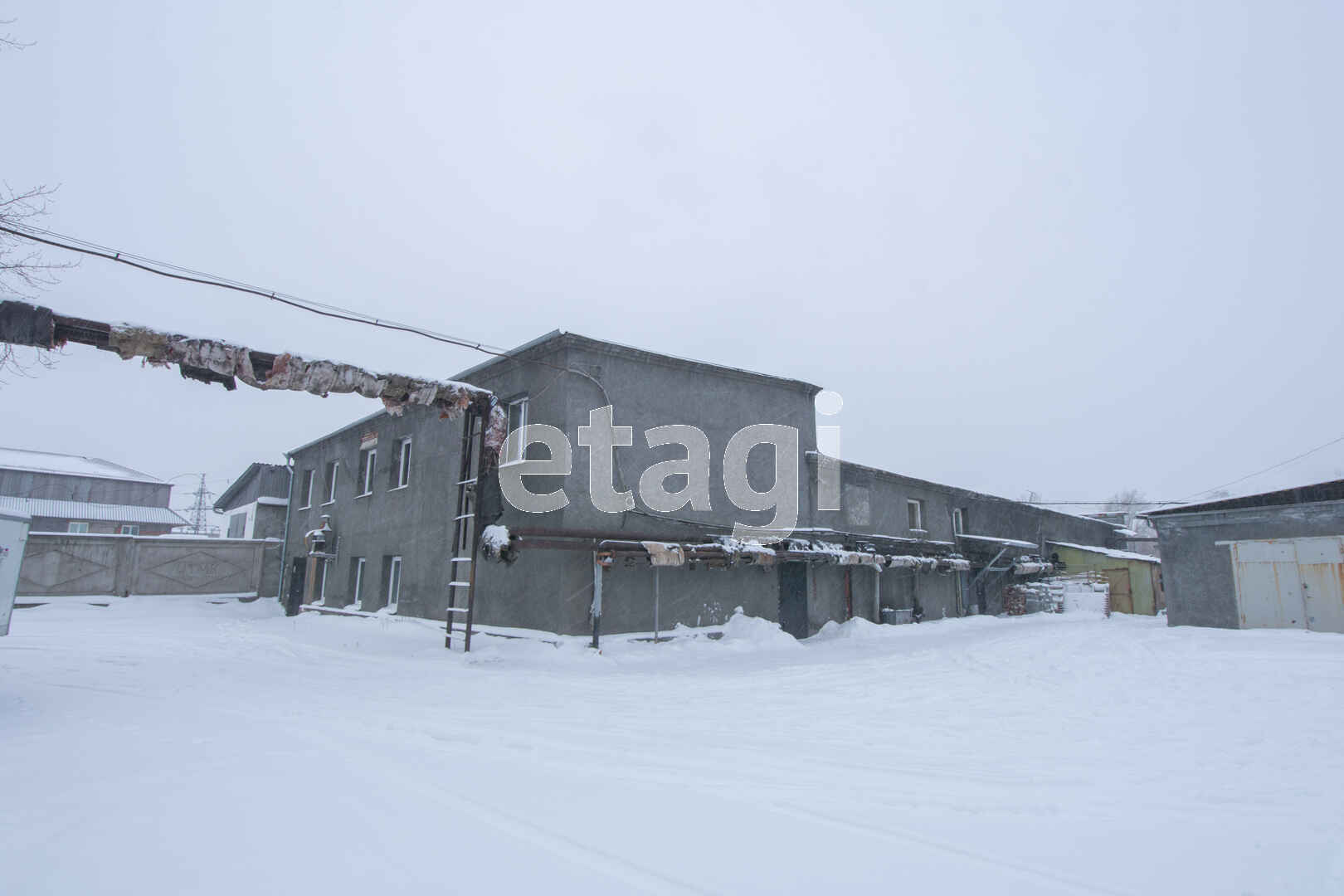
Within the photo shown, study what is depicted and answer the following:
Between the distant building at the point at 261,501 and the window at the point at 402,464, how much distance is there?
10455mm

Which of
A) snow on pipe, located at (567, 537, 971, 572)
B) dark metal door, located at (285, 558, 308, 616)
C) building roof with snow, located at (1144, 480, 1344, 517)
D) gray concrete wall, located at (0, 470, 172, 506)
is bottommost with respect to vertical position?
dark metal door, located at (285, 558, 308, 616)

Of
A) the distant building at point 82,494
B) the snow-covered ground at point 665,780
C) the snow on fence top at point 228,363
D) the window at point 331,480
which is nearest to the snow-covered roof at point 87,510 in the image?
the distant building at point 82,494

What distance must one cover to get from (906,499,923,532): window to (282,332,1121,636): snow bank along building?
0.05 metres

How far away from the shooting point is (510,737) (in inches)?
247

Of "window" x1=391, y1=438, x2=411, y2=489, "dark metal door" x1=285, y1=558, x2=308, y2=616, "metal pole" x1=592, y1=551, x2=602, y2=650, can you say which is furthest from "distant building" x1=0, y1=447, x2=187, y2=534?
"metal pole" x1=592, y1=551, x2=602, y2=650

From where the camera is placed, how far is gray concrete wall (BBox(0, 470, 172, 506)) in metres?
43.3

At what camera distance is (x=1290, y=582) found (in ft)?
51.4

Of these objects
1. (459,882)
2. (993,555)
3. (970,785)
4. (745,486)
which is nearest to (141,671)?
(459,882)

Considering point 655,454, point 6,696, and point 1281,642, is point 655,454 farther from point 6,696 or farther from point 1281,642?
point 1281,642

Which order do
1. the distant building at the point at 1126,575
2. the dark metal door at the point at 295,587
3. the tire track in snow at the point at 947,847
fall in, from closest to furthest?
the tire track in snow at the point at 947,847 < the dark metal door at the point at 295,587 < the distant building at the point at 1126,575

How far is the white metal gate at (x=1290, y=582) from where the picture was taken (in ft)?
49.8

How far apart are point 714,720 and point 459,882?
4317mm

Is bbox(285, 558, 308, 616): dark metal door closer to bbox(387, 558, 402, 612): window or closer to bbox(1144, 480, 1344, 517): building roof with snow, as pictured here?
bbox(387, 558, 402, 612): window

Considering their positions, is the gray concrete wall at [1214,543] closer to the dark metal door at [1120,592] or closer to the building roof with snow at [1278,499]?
the building roof with snow at [1278,499]
